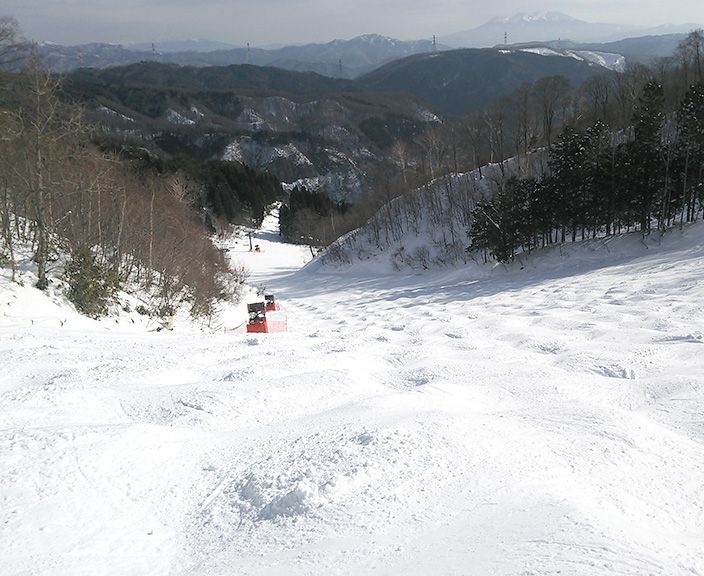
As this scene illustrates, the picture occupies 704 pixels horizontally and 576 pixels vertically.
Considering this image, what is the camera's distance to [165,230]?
2523 centimetres

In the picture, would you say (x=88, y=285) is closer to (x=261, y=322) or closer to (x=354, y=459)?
(x=261, y=322)

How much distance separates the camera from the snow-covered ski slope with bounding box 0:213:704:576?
12.7 feet

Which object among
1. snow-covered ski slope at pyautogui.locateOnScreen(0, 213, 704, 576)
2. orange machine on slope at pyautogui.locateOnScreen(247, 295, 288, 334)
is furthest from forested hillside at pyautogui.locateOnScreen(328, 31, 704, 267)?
snow-covered ski slope at pyautogui.locateOnScreen(0, 213, 704, 576)

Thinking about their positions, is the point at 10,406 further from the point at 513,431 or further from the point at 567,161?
the point at 567,161

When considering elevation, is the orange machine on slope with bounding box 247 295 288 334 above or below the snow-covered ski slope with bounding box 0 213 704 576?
below

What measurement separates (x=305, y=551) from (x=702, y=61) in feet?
211

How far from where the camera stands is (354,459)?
197 inches

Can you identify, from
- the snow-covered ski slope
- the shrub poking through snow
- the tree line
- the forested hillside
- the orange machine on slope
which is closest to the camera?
the snow-covered ski slope

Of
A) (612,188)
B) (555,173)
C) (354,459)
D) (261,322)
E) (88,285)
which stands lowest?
(261,322)

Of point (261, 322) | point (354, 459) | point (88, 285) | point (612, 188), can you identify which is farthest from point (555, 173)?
point (354, 459)

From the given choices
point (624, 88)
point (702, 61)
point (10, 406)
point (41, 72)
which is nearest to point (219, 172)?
point (624, 88)

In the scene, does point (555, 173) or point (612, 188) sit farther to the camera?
point (555, 173)

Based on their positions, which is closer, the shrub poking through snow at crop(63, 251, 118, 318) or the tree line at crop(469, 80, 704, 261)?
the shrub poking through snow at crop(63, 251, 118, 318)

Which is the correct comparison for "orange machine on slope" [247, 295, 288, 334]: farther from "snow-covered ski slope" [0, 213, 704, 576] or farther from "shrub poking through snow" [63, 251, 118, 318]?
"snow-covered ski slope" [0, 213, 704, 576]
